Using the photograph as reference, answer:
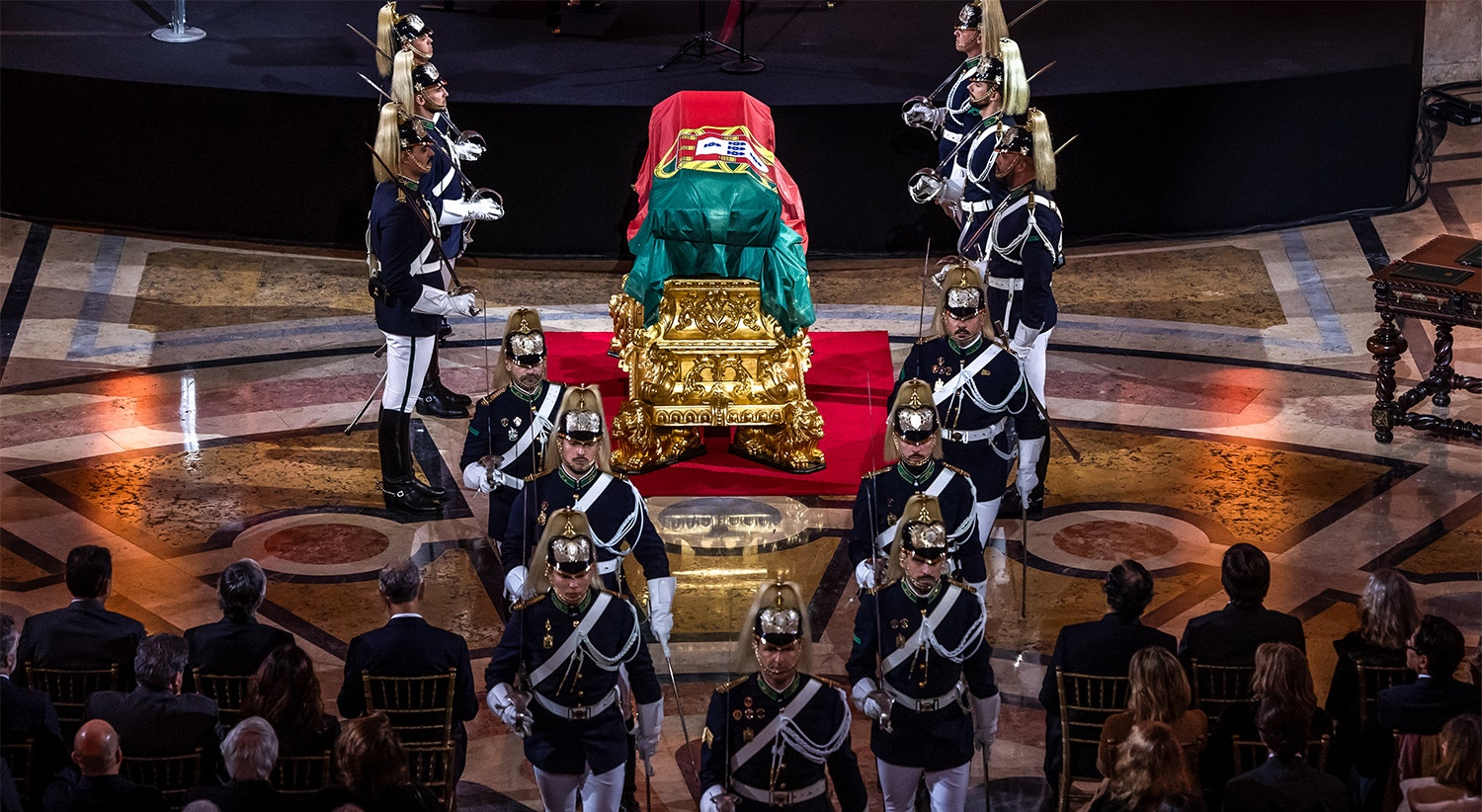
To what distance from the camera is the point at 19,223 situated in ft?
43.4

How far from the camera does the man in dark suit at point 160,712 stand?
Result: 5.89 meters

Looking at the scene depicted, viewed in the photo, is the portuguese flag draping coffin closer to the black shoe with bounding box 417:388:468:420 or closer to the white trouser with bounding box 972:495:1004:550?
the black shoe with bounding box 417:388:468:420

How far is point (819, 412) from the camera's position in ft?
33.7

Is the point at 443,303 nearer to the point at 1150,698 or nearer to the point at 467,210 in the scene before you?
the point at 467,210

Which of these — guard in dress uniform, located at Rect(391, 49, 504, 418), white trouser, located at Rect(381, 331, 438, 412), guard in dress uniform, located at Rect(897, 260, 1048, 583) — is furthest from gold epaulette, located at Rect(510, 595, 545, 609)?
guard in dress uniform, located at Rect(391, 49, 504, 418)

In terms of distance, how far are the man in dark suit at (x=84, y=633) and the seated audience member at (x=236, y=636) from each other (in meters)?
0.25

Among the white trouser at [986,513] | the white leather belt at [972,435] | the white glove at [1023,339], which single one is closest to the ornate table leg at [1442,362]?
the white glove at [1023,339]

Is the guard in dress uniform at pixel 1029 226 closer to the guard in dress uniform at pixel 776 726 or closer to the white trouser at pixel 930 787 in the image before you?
the white trouser at pixel 930 787

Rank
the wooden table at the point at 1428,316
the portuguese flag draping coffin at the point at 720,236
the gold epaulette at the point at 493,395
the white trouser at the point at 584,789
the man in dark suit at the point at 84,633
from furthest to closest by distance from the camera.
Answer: the wooden table at the point at 1428,316
the portuguese flag draping coffin at the point at 720,236
the gold epaulette at the point at 493,395
the man in dark suit at the point at 84,633
the white trouser at the point at 584,789

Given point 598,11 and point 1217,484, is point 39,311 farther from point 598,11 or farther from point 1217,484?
point 1217,484

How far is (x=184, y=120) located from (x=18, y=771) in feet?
25.0

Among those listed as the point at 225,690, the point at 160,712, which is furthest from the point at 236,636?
the point at 160,712

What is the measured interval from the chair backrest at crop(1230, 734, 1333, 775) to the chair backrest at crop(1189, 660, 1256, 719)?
33cm

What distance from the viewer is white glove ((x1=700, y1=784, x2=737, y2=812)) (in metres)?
5.47
